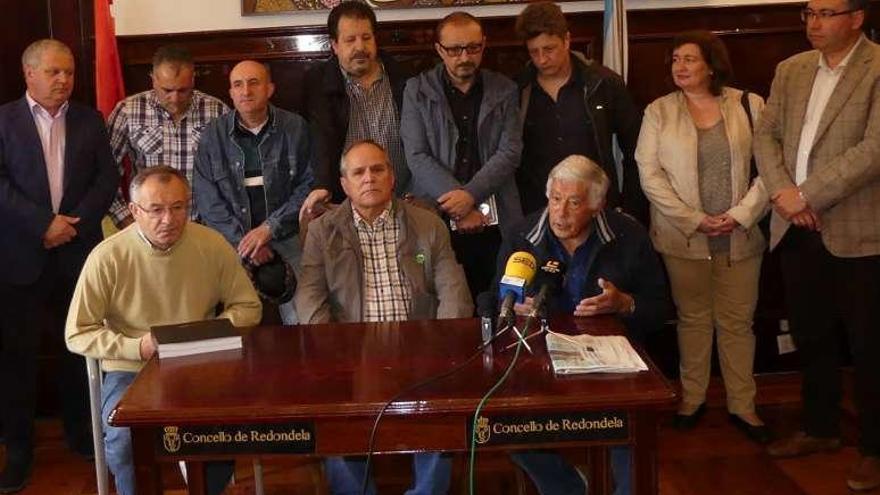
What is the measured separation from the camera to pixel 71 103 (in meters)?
3.88

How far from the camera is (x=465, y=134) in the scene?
3824 millimetres

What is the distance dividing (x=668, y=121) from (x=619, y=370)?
1.82 m

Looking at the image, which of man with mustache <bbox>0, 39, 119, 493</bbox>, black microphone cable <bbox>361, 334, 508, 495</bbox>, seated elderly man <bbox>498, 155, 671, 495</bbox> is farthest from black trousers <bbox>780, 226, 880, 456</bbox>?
man with mustache <bbox>0, 39, 119, 493</bbox>

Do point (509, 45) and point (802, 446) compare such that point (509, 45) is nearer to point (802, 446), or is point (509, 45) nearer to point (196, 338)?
point (802, 446)

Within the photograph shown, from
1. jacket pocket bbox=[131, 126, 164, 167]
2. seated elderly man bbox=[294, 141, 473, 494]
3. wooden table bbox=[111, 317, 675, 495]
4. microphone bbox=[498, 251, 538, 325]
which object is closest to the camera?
wooden table bbox=[111, 317, 675, 495]

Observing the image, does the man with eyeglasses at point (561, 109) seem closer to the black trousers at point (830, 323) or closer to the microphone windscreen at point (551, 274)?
the black trousers at point (830, 323)

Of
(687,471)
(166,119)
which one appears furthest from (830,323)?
(166,119)

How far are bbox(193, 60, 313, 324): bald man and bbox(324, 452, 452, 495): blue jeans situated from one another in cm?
93

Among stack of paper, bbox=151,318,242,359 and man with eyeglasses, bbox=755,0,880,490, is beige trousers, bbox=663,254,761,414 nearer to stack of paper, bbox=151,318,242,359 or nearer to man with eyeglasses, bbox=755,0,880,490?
man with eyeglasses, bbox=755,0,880,490

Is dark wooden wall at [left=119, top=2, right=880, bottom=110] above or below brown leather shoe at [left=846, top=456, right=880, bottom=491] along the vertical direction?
above

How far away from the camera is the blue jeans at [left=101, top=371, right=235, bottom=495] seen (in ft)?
9.57

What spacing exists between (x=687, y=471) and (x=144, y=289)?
6.70ft

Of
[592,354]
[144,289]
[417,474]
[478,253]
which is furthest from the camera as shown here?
[478,253]

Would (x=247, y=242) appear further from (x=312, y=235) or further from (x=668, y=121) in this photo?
(x=668, y=121)
